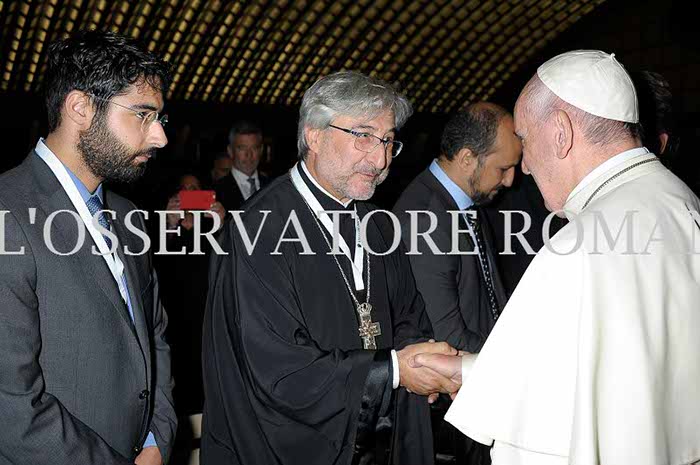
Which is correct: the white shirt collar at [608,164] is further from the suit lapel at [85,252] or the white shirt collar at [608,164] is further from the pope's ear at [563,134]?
the suit lapel at [85,252]

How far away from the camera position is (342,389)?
2695mm

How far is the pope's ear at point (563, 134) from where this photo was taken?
2193mm

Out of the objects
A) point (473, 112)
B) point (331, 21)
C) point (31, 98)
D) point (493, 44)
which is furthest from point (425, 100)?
point (473, 112)

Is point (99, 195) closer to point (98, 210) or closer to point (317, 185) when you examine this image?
point (98, 210)

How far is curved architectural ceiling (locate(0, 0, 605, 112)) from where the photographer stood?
48.1 ft

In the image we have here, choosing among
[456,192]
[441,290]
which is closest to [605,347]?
[441,290]

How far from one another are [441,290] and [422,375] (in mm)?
928

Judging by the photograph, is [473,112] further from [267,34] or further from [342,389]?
[267,34]

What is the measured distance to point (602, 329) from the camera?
1947mm

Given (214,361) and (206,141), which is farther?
(206,141)

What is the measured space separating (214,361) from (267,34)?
15.9 metres

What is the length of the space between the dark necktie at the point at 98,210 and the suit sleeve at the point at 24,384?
330mm

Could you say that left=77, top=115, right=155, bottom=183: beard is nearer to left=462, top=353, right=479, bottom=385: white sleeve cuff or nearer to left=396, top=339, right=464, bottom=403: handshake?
left=396, top=339, right=464, bottom=403: handshake

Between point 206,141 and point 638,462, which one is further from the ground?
point 638,462
